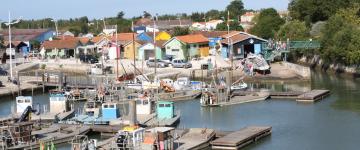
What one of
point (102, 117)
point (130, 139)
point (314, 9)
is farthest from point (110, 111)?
point (314, 9)

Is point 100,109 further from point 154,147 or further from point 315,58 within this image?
point 315,58

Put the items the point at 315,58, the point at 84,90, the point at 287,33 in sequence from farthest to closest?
1. the point at 287,33
2. the point at 315,58
3. the point at 84,90

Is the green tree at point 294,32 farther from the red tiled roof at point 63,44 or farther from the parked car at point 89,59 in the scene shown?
the red tiled roof at point 63,44

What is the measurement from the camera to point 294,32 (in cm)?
5991

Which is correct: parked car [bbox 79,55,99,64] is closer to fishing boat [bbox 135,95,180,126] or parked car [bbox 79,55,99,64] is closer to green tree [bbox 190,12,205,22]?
fishing boat [bbox 135,95,180,126]

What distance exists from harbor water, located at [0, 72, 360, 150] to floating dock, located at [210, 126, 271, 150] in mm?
255

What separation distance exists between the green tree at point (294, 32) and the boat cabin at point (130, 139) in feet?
129

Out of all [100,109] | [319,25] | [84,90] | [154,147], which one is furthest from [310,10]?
[154,147]

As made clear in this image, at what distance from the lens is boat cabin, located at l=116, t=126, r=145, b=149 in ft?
69.8

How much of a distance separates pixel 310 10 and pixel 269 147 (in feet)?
144

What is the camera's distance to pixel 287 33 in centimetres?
6047

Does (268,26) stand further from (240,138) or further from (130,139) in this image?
(130,139)

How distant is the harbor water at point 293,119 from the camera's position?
25.4 m

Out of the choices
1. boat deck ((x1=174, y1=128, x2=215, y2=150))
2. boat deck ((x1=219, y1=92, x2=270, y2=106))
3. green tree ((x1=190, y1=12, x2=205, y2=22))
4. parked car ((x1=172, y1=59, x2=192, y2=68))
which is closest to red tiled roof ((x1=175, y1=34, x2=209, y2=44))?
parked car ((x1=172, y1=59, x2=192, y2=68))
